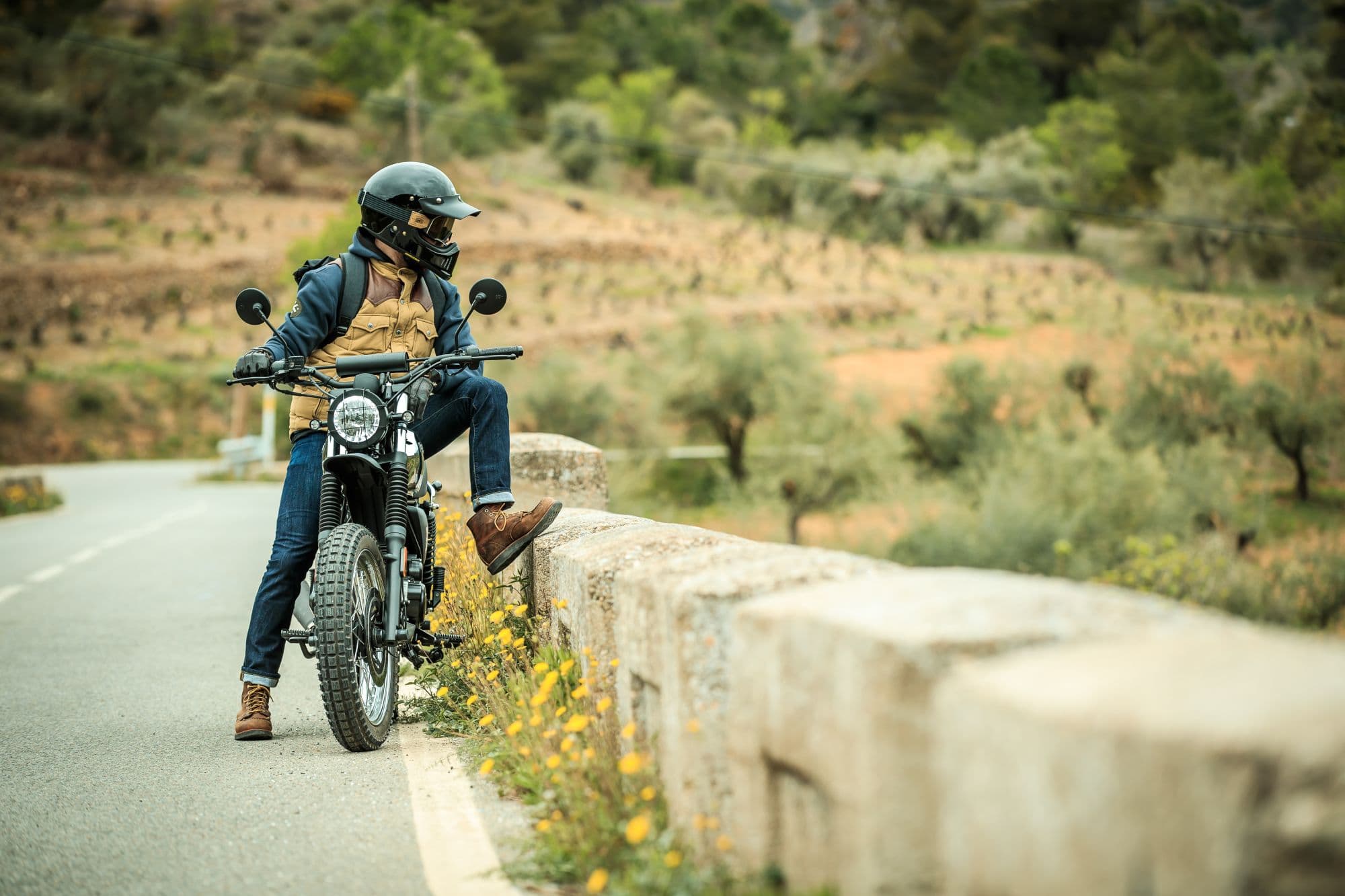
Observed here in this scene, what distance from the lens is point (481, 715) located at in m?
5.76

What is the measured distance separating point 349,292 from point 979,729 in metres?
4.05

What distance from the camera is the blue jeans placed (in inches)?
225

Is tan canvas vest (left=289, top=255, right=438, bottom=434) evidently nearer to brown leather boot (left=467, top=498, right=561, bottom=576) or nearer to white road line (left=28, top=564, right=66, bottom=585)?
brown leather boot (left=467, top=498, right=561, bottom=576)

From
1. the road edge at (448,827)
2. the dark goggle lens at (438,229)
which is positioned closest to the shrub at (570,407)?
the dark goggle lens at (438,229)

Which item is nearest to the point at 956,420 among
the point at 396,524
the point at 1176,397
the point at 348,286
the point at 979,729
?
the point at 1176,397

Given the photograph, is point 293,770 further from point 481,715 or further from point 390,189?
point 390,189

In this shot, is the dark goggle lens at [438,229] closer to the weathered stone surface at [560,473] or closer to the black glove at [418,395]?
the black glove at [418,395]

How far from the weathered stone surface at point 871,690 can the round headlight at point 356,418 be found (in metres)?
2.42

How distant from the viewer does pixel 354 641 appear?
5.16 metres

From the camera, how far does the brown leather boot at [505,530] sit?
590 centimetres

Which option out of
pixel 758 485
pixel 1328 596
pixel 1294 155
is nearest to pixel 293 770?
pixel 1328 596

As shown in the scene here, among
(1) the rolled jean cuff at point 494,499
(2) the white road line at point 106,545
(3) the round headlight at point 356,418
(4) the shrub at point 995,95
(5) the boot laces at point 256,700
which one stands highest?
(4) the shrub at point 995,95

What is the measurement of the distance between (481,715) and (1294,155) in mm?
82092

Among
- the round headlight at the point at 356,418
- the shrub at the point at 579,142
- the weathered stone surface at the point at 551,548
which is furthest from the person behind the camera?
the shrub at the point at 579,142
